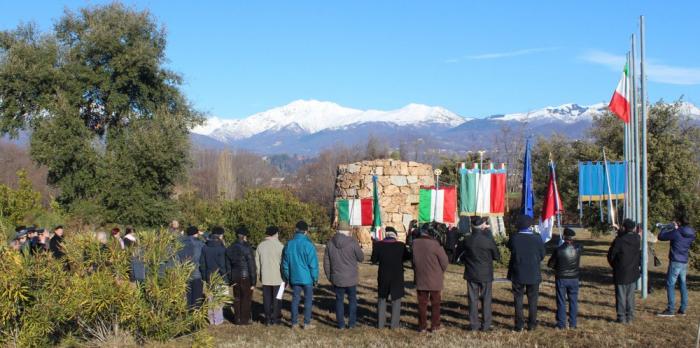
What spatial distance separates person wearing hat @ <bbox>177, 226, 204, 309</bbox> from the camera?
1180 cm

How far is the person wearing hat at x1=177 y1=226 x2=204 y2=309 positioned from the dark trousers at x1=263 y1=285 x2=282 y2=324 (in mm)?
1069

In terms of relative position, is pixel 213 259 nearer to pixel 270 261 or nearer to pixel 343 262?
pixel 270 261

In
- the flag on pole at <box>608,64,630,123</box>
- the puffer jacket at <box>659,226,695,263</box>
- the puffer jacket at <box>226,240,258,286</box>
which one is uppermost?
the flag on pole at <box>608,64,630,123</box>

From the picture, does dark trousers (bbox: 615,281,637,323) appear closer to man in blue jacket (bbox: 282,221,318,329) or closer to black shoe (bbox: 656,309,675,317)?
black shoe (bbox: 656,309,675,317)

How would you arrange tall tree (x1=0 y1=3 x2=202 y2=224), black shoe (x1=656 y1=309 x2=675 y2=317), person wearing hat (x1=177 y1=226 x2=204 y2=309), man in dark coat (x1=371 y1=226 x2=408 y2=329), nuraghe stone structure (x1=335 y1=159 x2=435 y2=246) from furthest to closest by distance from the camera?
1. nuraghe stone structure (x1=335 y1=159 x2=435 y2=246)
2. tall tree (x1=0 y1=3 x2=202 y2=224)
3. black shoe (x1=656 y1=309 x2=675 y2=317)
4. person wearing hat (x1=177 y1=226 x2=204 y2=309)
5. man in dark coat (x1=371 y1=226 x2=408 y2=329)

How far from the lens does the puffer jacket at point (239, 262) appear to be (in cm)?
1212

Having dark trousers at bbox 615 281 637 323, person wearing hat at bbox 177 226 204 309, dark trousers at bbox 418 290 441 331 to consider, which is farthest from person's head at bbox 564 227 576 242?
person wearing hat at bbox 177 226 204 309

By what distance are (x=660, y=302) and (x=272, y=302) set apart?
755cm

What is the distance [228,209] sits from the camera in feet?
92.1

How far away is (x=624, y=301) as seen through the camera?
11.6m

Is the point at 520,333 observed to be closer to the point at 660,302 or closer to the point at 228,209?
the point at 660,302

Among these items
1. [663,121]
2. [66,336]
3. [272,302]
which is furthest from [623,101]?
[663,121]

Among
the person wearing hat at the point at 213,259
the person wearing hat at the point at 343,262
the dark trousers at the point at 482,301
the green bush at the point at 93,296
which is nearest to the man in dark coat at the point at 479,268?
the dark trousers at the point at 482,301

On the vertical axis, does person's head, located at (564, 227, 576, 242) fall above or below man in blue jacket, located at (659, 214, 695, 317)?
→ above
